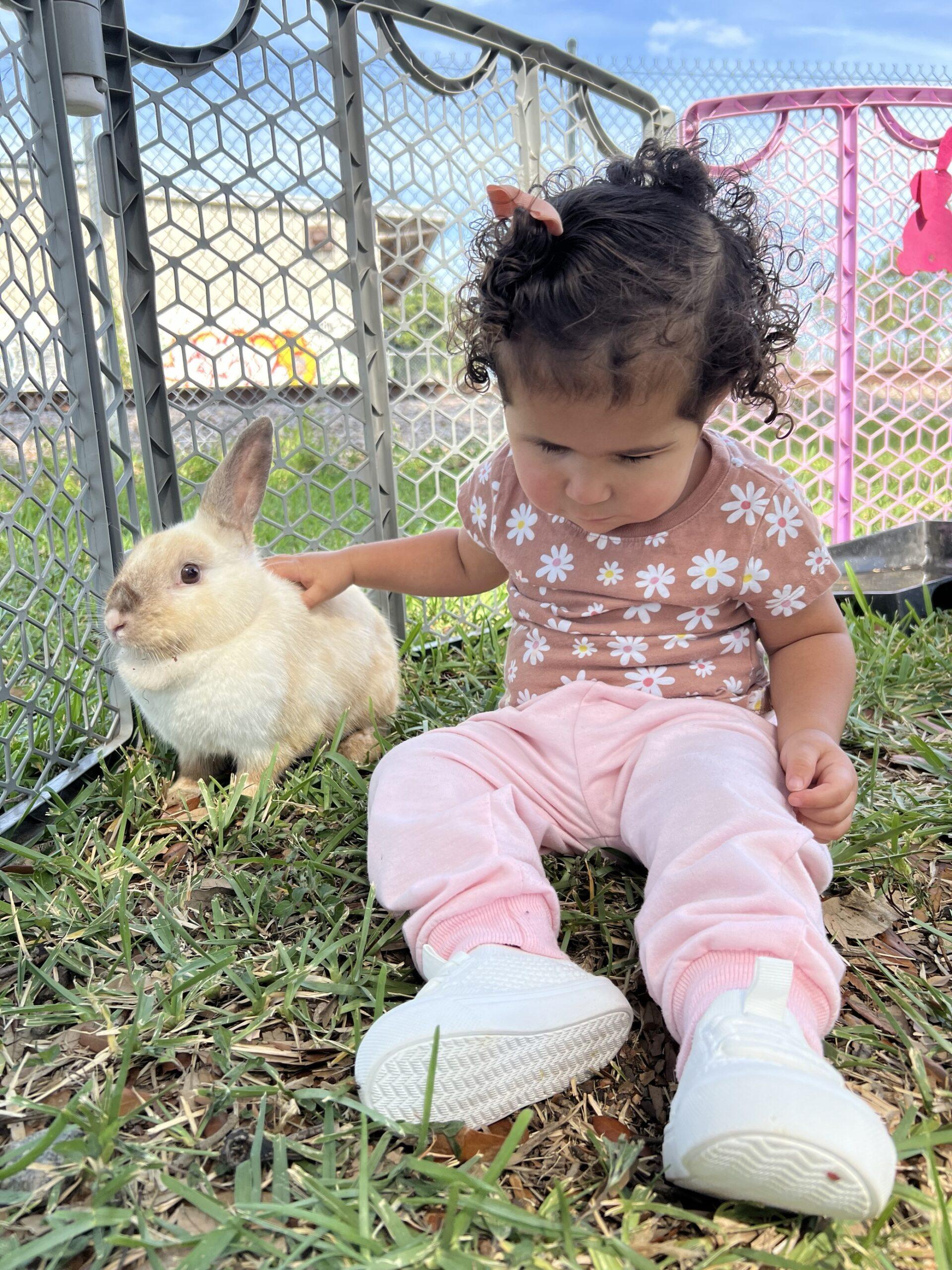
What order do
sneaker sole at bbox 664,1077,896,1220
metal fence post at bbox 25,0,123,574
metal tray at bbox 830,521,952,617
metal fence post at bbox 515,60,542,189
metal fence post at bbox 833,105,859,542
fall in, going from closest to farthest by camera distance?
sneaker sole at bbox 664,1077,896,1220
metal fence post at bbox 25,0,123,574
metal fence post at bbox 515,60,542,189
metal tray at bbox 830,521,952,617
metal fence post at bbox 833,105,859,542

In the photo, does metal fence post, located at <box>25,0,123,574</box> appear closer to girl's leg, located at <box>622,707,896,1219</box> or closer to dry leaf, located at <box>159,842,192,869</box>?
dry leaf, located at <box>159,842,192,869</box>

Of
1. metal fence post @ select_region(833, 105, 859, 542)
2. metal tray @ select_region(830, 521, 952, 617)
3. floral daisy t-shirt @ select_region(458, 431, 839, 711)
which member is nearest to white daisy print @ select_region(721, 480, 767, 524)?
floral daisy t-shirt @ select_region(458, 431, 839, 711)

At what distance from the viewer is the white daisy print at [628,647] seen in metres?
1.68

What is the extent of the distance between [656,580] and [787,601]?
21 cm

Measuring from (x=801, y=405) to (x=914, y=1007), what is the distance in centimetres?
311

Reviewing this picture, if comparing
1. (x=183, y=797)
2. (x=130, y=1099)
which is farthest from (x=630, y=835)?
(x=183, y=797)

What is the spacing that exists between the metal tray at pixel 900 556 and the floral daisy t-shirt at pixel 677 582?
1774 mm

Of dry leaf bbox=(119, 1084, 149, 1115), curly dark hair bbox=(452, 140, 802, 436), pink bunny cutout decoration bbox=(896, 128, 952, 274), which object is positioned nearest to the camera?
dry leaf bbox=(119, 1084, 149, 1115)

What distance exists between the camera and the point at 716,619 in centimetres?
167

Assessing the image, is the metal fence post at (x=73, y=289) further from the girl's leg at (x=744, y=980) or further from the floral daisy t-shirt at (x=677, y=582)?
the girl's leg at (x=744, y=980)

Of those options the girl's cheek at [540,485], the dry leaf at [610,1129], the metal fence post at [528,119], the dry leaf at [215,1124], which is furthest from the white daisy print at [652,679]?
the metal fence post at [528,119]

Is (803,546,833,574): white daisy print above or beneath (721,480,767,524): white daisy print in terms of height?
beneath

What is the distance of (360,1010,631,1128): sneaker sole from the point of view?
3.39ft

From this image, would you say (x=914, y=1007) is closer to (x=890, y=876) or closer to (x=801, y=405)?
(x=890, y=876)
